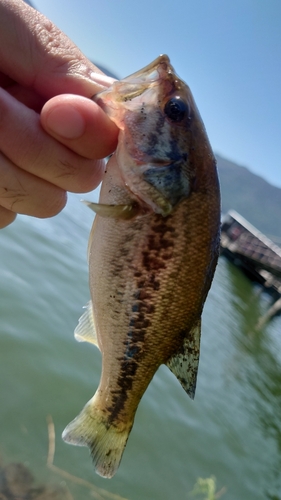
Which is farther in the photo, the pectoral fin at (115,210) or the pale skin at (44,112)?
the pectoral fin at (115,210)

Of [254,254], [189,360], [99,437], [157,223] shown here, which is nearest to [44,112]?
[157,223]

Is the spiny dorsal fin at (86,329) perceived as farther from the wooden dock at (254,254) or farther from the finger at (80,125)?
the wooden dock at (254,254)

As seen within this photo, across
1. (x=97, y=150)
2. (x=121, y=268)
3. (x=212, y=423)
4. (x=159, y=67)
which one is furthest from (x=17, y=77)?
(x=212, y=423)

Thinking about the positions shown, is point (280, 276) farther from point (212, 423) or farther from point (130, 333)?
point (130, 333)

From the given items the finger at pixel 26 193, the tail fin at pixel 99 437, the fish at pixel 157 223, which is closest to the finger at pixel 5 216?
the finger at pixel 26 193

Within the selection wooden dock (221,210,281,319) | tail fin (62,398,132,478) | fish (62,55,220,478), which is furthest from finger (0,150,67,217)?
wooden dock (221,210,281,319)

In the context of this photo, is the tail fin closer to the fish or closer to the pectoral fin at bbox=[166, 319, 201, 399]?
the fish

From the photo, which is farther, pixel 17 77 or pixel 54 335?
pixel 54 335
